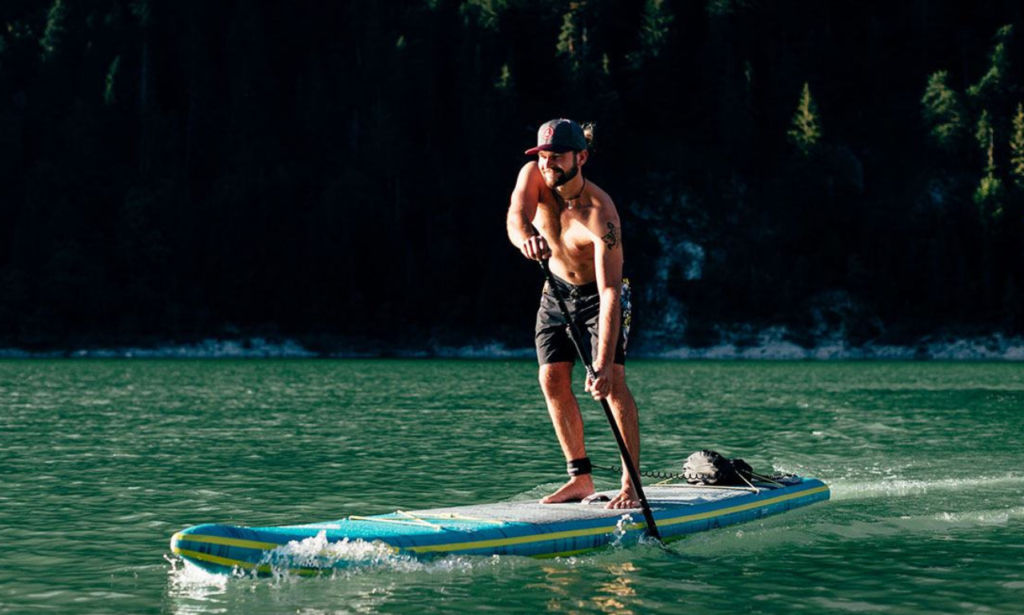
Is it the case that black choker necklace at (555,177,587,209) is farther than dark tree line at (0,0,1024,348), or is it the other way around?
dark tree line at (0,0,1024,348)

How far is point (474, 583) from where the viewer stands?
897 cm

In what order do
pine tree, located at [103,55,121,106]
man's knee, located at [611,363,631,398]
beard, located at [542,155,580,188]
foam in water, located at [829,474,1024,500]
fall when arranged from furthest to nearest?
pine tree, located at [103,55,121,106], foam in water, located at [829,474,1024,500], man's knee, located at [611,363,631,398], beard, located at [542,155,580,188]

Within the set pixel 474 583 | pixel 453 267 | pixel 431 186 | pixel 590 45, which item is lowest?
pixel 474 583

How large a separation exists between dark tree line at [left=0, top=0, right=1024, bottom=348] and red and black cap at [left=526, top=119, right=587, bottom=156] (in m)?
80.9

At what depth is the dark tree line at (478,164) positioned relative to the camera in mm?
93625

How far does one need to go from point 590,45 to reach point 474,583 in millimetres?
104728

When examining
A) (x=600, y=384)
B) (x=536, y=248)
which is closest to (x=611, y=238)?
(x=536, y=248)

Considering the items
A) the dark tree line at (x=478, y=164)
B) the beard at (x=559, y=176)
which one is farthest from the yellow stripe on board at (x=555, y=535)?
the dark tree line at (x=478, y=164)

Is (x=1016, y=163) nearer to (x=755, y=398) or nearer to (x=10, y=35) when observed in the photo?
(x=755, y=398)

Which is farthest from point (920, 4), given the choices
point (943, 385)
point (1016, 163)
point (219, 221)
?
point (943, 385)

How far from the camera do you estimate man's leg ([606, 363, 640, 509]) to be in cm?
1090

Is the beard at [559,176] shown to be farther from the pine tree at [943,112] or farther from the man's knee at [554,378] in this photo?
the pine tree at [943,112]

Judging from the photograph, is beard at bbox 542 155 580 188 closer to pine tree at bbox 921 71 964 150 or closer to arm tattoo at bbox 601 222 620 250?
arm tattoo at bbox 601 222 620 250

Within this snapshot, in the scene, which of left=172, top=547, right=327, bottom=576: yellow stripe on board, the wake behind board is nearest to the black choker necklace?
the wake behind board
